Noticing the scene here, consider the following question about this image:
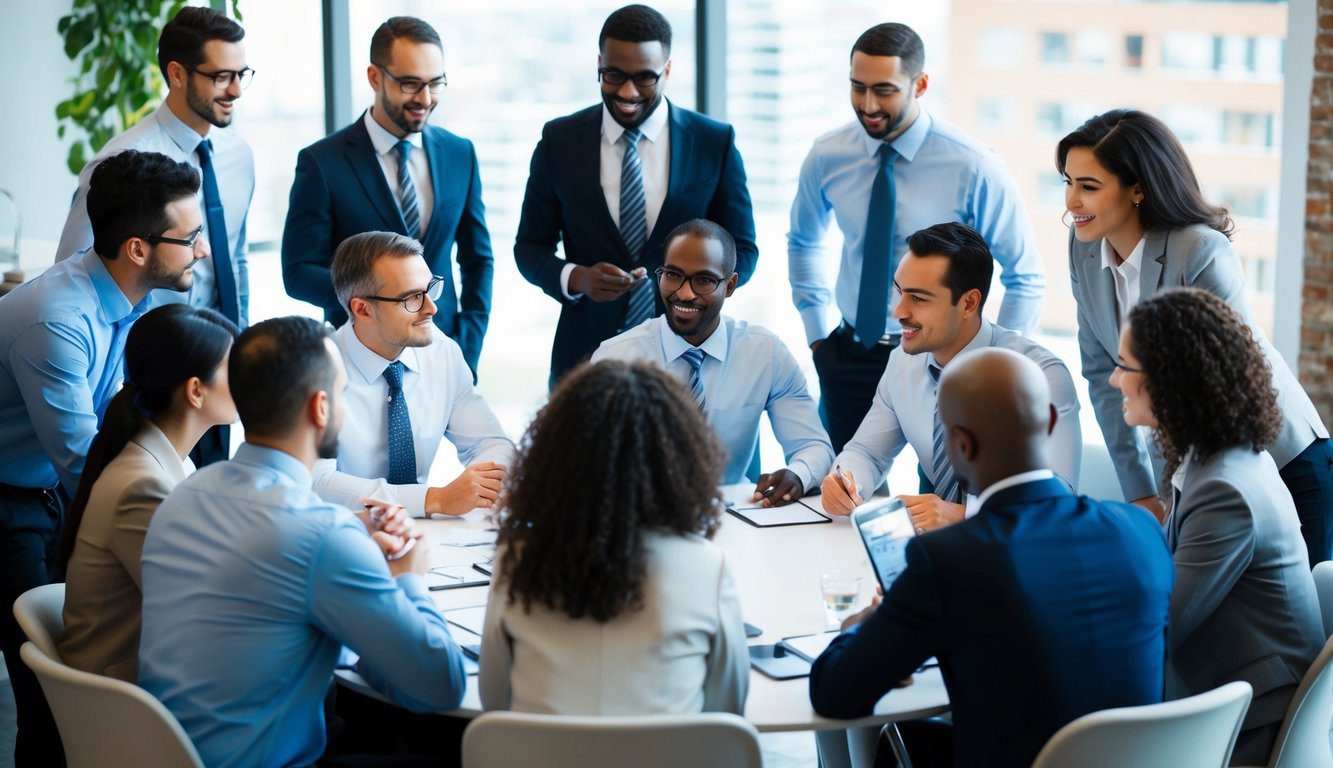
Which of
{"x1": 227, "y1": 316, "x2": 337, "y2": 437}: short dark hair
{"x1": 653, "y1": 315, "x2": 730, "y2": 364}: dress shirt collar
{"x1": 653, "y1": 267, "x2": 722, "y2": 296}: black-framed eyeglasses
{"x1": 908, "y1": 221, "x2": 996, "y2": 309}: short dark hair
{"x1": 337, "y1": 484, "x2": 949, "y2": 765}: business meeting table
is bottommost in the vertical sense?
{"x1": 337, "y1": 484, "x2": 949, "y2": 765}: business meeting table

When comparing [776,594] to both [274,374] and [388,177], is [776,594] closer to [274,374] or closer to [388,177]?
[274,374]

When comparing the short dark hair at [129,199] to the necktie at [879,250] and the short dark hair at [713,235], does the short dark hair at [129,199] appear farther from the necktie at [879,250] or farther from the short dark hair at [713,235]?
the necktie at [879,250]

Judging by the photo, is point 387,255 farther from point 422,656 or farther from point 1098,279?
point 1098,279

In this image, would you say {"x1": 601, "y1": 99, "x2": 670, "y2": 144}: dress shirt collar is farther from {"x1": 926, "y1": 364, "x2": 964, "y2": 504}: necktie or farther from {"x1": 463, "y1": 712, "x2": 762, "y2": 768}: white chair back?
{"x1": 463, "y1": 712, "x2": 762, "y2": 768}: white chair back

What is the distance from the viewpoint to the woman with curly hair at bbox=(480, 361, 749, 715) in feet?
7.06

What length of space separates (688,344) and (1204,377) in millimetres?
1589

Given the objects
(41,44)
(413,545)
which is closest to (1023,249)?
(413,545)

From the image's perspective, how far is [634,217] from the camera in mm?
4402

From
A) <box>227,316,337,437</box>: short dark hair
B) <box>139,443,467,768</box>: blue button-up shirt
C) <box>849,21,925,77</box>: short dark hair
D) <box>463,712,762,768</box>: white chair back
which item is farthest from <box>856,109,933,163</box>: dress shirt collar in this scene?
<box>463,712,762,768</box>: white chair back

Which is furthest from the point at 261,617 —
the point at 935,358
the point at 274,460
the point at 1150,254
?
the point at 1150,254

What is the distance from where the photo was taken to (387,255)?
3.67 m

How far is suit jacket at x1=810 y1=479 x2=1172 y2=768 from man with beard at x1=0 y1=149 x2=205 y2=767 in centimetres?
195

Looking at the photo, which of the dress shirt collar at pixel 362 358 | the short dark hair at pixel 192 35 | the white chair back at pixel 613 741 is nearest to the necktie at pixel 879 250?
the dress shirt collar at pixel 362 358

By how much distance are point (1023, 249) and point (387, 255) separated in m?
1.97
